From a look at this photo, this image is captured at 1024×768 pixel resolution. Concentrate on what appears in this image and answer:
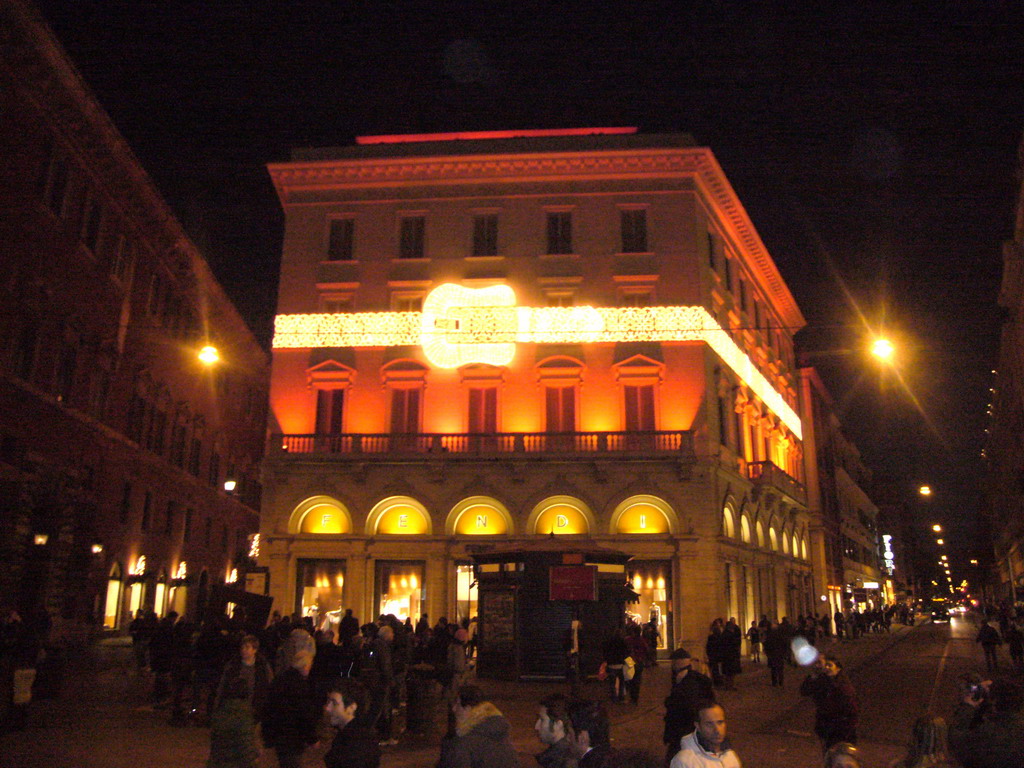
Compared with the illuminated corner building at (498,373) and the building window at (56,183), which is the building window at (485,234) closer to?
the illuminated corner building at (498,373)

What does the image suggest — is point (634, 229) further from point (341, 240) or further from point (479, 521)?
point (479, 521)

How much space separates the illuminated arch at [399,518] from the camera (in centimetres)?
3219

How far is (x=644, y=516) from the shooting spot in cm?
3184

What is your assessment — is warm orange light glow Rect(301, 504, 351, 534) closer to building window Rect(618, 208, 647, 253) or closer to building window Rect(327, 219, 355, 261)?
building window Rect(327, 219, 355, 261)

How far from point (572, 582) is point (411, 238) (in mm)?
16704

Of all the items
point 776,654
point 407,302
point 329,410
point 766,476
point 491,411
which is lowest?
point 776,654

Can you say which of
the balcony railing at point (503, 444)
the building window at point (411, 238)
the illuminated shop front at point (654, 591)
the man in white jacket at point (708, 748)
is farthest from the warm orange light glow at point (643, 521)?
the man in white jacket at point (708, 748)

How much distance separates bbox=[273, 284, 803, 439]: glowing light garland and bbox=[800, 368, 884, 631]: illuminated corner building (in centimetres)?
2450

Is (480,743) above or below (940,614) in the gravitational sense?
below

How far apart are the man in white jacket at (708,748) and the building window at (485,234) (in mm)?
29664

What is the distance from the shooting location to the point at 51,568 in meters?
27.8

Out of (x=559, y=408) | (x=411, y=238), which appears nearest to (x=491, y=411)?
(x=559, y=408)

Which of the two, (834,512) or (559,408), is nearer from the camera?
(559,408)

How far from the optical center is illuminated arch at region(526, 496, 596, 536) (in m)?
31.7
